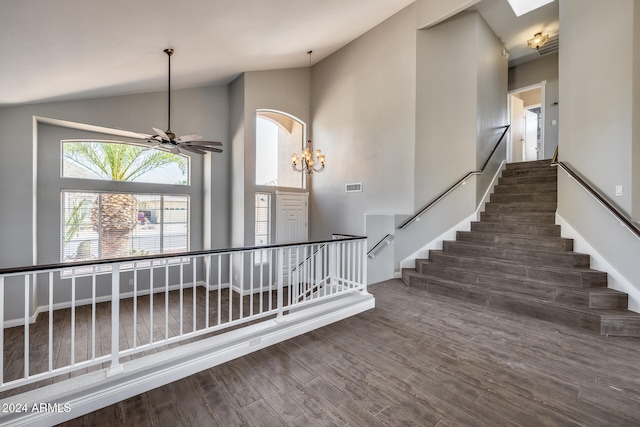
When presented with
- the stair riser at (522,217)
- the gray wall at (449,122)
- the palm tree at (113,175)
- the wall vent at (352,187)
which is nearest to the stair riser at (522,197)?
the gray wall at (449,122)

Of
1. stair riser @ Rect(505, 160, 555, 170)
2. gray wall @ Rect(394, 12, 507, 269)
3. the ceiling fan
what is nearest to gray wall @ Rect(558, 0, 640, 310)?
gray wall @ Rect(394, 12, 507, 269)

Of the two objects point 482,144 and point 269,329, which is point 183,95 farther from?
point 482,144

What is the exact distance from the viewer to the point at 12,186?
4285 millimetres

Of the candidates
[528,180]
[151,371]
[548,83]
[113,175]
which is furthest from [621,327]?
[113,175]

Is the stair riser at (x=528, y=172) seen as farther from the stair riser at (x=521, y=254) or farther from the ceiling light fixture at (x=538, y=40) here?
the ceiling light fixture at (x=538, y=40)

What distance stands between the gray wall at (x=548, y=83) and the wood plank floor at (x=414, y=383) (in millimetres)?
6040

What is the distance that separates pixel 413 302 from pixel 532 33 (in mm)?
6642

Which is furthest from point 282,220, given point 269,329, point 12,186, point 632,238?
point 632,238

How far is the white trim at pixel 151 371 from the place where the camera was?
181cm

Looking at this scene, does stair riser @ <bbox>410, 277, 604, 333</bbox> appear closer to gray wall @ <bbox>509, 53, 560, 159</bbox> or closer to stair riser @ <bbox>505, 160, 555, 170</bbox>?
stair riser @ <bbox>505, 160, 555, 170</bbox>

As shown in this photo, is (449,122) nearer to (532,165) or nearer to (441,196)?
(441,196)

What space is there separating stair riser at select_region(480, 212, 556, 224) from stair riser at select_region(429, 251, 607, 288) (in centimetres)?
117

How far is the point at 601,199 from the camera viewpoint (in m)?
3.42

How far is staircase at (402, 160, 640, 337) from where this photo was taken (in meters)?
3.17
